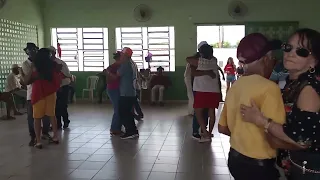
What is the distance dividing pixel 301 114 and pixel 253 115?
200mm

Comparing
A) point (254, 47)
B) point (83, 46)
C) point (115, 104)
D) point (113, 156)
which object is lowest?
point (113, 156)

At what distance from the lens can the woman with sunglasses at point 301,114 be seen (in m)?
1.38

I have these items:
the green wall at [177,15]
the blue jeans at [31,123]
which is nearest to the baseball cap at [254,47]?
the blue jeans at [31,123]

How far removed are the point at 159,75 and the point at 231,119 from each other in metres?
7.87

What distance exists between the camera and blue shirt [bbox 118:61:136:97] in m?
5.00

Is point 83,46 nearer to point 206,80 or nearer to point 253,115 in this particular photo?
point 206,80

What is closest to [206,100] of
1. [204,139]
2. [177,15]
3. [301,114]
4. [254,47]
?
[204,139]

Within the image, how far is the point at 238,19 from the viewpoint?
→ 31.1ft

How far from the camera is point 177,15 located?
9.67 m

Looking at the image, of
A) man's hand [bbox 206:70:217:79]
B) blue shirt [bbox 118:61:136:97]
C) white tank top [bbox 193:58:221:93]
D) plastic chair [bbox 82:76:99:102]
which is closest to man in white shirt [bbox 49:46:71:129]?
blue shirt [bbox 118:61:136:97]

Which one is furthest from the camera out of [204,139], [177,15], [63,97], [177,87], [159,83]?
[177,87]

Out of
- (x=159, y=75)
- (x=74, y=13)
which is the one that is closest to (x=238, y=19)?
(x=159, y=75)

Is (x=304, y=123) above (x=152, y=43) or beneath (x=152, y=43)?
beneath

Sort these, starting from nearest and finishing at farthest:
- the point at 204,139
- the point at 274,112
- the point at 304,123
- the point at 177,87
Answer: the point at 304,123 → the point at 274,112 → the point at 204,139 → the point at 177,87
